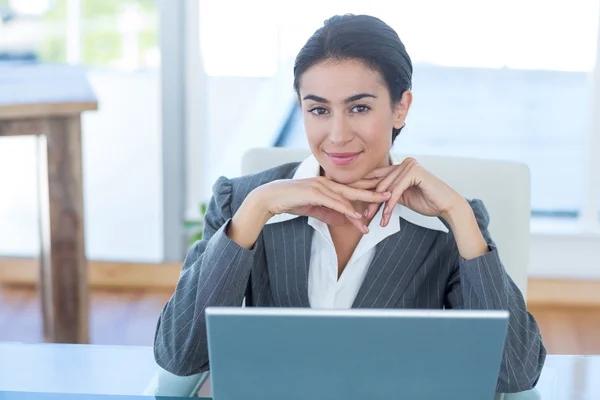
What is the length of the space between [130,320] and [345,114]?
1.96 metres

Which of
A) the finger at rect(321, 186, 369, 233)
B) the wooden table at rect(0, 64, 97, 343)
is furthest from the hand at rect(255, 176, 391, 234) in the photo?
the wooden table at rect(0, 64, 97, 343)

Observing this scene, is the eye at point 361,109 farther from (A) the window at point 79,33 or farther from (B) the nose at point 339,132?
(A) the window at point 79,33

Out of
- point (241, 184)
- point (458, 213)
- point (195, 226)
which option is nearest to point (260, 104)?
point (195, 226)

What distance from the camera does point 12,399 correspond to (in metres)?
1.32

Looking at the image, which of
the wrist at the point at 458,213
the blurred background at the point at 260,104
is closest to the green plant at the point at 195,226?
the blurred background at the point at 260,104

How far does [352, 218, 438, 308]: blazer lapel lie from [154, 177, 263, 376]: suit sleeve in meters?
0.23

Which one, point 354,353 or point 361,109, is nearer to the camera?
point 354,353

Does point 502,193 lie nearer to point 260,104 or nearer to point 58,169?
point 58,169

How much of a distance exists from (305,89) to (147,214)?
7.15 feet

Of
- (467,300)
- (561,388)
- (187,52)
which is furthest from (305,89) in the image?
(187,52)

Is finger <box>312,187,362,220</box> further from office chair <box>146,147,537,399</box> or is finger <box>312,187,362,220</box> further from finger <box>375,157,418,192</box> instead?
office chair <box>146,147,537,399</box>

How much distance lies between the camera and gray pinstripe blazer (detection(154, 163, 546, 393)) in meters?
1.47

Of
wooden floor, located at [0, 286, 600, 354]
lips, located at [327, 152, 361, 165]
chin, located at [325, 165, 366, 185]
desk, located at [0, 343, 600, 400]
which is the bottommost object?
wooden floor, located at [0, 286, 600, 354]

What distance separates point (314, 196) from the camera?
4.86 ft
